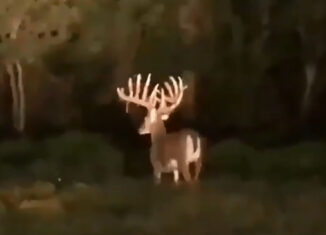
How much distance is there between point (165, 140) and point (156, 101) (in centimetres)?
18

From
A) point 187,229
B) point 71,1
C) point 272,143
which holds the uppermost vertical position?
point 71,1

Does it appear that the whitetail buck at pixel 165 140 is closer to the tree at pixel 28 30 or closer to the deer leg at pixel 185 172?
→ the deer leg at pixel 185 172

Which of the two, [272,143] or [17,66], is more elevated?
[17,66]

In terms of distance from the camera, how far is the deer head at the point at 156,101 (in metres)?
2.37

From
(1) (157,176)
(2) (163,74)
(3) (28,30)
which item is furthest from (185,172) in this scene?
(3) (28,30)

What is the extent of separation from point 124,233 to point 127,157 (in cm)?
81

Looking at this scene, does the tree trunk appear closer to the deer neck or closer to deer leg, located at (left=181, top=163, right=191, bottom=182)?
the deer neck

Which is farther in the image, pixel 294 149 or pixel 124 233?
pixel 294 149

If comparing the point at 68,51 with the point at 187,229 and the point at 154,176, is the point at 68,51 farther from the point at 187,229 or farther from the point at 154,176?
the point at 187,229

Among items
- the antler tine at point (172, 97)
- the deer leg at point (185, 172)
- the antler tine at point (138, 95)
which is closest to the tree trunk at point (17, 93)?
the antler tine at point (138, 95)

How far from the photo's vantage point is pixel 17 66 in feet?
8.75

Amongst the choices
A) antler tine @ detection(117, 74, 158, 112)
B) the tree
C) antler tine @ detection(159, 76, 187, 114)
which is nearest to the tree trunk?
the tree

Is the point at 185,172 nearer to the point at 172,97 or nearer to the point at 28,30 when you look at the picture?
the point at 172,97

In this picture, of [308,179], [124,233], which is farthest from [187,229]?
[308,179]
